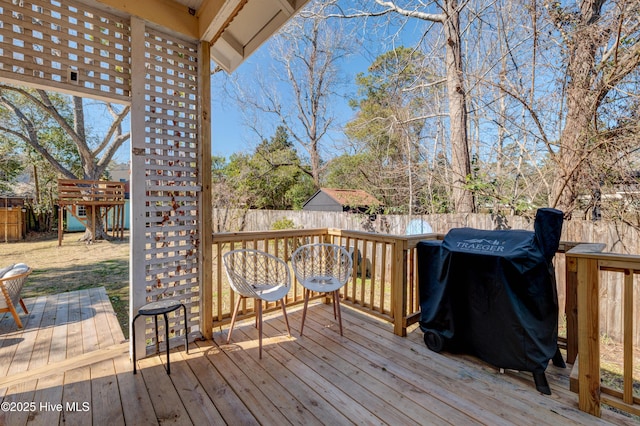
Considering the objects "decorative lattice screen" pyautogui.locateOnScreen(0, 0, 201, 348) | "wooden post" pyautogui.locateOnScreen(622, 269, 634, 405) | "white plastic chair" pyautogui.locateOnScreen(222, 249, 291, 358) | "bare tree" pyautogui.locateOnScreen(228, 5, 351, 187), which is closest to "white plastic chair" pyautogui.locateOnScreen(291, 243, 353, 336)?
"white plastic chair" pyautogui.locateOnScreen(222, 249, 291, 358)

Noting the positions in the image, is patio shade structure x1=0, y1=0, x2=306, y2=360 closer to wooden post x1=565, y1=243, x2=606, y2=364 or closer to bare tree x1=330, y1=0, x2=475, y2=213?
wooden post x1=565, y1=243, x2=606, y2=364

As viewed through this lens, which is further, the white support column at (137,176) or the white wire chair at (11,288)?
the white wire chair at (11,288)

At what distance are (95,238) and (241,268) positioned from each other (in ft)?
24.4

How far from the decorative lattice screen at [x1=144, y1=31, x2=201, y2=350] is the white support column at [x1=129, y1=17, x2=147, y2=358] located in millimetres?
44

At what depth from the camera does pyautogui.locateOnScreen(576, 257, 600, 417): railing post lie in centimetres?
162

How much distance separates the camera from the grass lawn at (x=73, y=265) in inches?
183

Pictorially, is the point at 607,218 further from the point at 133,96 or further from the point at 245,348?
the point at 133,96

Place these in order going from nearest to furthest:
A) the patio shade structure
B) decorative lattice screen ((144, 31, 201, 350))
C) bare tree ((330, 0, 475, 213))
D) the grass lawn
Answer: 1. the patio shade structure
2. decorative lattice screen ((144, 31, 201, 350))
3. the grass lawn
4. bare tree ((330, 0, 475, 213))

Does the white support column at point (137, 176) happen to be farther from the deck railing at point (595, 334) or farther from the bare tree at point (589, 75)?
the bare tree at point (589, 75)

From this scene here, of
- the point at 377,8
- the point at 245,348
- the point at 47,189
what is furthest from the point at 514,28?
the point at 47,189

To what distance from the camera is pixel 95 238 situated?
25.6 ft

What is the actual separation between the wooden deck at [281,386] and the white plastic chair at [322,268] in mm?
449

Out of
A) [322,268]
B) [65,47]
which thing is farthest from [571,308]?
[65,47]

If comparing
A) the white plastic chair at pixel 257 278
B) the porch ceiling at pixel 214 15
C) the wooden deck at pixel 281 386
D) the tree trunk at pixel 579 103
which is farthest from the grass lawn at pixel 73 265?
the tree trunk at pixel 579 103
